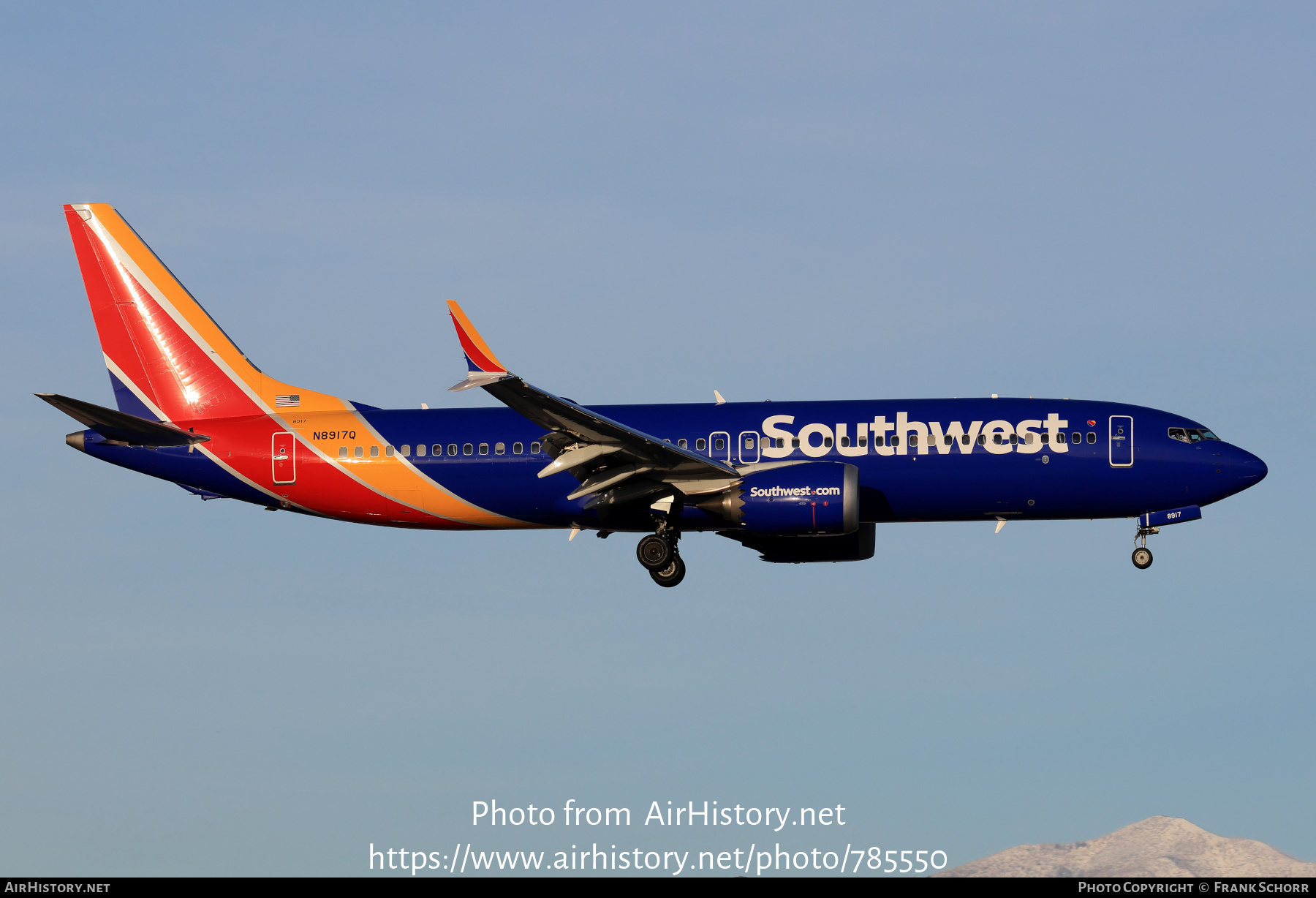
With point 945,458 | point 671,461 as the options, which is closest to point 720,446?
point 671,461

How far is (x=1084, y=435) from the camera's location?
37031 mm

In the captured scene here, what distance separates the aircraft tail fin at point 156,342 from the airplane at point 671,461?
0.09m

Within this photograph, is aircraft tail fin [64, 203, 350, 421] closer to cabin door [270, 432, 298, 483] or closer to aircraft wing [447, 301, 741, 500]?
A: cabin door [270, 432, 298, 483]

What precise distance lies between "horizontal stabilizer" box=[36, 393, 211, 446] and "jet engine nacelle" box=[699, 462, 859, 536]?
1580cm

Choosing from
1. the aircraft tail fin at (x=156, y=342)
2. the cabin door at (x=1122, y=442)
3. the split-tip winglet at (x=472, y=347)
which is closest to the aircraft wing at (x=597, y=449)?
the split-tip winglet at (x=472, y=347)

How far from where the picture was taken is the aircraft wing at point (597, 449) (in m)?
33.3

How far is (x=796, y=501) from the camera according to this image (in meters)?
35.5

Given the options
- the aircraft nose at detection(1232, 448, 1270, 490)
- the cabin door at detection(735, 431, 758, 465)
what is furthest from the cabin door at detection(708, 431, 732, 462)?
the aircraft nose at detection(1232, 448, 1270, 490)

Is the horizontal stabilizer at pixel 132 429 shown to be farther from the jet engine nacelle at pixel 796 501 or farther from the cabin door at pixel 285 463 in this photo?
the jet engine nacelle at pixel 796 501

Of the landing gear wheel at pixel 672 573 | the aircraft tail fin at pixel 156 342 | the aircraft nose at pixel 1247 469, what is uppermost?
the aircraft tail fin at pixel 156 342

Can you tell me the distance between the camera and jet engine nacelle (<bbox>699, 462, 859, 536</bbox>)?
3538cm

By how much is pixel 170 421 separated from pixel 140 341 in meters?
2.82
